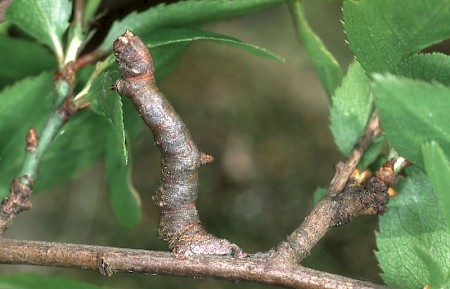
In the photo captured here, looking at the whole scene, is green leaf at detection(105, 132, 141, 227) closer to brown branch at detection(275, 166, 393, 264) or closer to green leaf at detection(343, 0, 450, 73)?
brown branch at detection(275, 166, 393, 264)

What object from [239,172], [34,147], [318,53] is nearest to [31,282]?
[34,147]

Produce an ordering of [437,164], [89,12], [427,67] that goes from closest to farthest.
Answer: [437,164] < [427,67] < [89,12]

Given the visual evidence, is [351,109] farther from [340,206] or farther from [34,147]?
[34,147]

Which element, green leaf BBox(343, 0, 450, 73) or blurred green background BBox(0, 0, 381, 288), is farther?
blurred green background BBox(0, 0, 381, 288)

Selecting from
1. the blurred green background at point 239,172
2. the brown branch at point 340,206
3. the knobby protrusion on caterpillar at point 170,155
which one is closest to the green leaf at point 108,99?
the knobby protrusion on caterpillar at point 170,155

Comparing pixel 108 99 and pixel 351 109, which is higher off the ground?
pixel 351 109

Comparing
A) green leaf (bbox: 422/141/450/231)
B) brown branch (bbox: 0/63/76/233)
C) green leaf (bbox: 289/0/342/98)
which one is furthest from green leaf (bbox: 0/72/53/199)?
green leaf (bbox: 422/141/450/231)
